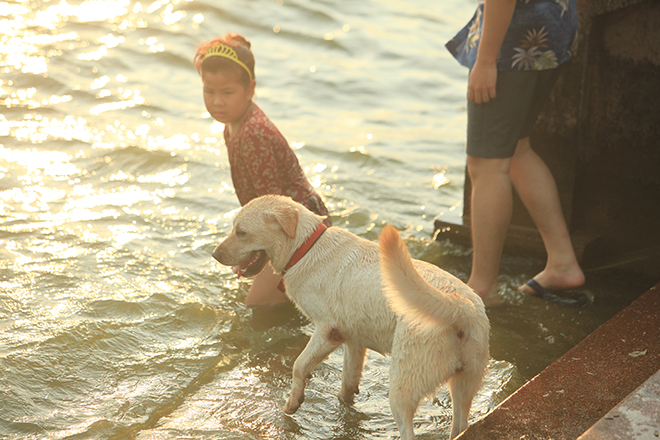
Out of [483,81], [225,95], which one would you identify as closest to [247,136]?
[225,95]

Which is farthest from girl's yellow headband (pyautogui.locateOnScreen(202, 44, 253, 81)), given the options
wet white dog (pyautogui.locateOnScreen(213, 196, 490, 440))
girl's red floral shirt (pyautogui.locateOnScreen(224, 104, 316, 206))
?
wet white dog (pyautogui.locateOnScreen(213, 196, 490, 440))

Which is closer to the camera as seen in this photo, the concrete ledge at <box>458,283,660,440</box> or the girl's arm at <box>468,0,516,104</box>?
the concrete ledge at <box>458,283,660,440</box>

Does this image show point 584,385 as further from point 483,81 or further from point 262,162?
point 262,162

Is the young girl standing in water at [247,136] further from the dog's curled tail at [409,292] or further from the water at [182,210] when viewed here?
the dog's curled tail at [409,292]

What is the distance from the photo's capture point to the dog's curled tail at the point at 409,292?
2482 millimetres

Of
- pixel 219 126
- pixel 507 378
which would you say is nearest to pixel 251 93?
pixel 507 378

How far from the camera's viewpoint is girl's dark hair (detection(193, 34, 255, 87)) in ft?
13.3

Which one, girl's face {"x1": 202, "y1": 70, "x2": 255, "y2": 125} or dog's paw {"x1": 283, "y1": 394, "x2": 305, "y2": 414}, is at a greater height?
girl's face {"x1": 202, "y1": 70, "x2": 255, "y2": 125}

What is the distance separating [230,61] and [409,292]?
2.15m

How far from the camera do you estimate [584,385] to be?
9.19 ft

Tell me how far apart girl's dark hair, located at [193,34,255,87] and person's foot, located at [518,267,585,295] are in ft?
7.32

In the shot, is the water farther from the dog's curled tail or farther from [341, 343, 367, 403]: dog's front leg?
the dog's curled tail

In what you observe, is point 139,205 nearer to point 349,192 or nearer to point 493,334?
point 349,192

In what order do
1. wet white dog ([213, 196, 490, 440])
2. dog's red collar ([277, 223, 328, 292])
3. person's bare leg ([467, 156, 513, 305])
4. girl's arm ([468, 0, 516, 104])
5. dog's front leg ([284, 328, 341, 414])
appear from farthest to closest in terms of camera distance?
person's bare leg ([467, 156, 513, 305]) → girl's arm ([468, 0, 516, 104]) → dog's red collar ([277, 223, 328, 292]) → dog's front leg ([284, 328, 341, 414]) → wet white dog ([213, 196, 490, 440])
